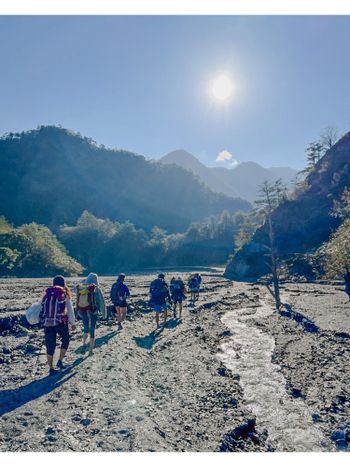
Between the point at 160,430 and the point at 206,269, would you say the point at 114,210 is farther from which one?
the point at 160,430

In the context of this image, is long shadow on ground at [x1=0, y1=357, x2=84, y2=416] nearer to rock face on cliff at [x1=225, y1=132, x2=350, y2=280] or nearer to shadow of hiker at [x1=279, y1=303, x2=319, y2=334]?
shadow of hiker at [x1=279, y1=303, x2=319, y2=334]

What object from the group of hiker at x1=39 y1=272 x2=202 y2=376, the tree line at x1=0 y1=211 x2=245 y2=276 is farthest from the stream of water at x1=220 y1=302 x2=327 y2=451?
the tree line at x1=0 y1=211 x2=245 y2=276

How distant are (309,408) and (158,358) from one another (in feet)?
17.3

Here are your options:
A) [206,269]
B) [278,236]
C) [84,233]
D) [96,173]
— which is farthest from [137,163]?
[278,236]

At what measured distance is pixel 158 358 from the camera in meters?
12.2

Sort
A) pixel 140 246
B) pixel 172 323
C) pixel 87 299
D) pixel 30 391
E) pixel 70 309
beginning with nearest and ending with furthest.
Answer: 1. pixel 30 391
2. pixel 70 309
3. pixel 87 299
4. pixel 172 323
5. pixel 140 246

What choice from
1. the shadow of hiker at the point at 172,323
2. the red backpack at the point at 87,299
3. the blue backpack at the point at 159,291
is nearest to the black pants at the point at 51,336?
the red backpack at the point at 87,299

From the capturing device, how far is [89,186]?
17162 cm

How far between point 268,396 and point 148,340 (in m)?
6.08

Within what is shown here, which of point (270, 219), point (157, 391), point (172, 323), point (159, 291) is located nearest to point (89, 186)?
point (270, 219)

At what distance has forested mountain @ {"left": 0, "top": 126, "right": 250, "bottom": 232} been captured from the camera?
491 feet

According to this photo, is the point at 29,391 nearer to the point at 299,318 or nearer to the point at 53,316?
the point at 53,316

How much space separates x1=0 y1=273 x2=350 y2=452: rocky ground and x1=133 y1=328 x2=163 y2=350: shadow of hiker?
0.15ft

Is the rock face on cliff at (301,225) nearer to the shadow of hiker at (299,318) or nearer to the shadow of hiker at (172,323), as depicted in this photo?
the shadow of hiker at (299,318)
